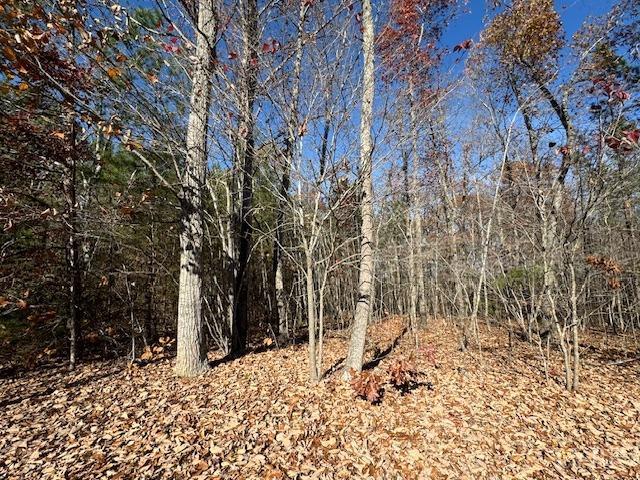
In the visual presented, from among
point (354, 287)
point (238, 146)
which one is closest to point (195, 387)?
point (238, 146)

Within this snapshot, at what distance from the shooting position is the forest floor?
252 cm

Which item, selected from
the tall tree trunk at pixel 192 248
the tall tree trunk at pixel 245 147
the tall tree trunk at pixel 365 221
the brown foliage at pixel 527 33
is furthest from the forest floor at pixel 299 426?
the brown foliage at pixel 527 33

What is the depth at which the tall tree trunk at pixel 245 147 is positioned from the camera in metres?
3.65

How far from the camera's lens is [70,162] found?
4.52 m

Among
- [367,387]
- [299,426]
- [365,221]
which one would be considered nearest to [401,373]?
[367,387]

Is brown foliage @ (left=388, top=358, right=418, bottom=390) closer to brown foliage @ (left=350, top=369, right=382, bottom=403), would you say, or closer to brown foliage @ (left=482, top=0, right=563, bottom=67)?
brown foliage @ (left=350, top=369, right=382, bottom=403)

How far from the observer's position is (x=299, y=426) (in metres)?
3.01

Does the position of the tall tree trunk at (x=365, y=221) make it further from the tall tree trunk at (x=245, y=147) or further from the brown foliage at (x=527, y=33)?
the brown foliage at (x=527, y=33)

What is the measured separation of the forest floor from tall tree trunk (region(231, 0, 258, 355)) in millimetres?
1031

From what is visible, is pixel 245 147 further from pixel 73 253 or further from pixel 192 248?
pixel 73 253

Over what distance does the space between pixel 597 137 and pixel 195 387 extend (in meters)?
5.82

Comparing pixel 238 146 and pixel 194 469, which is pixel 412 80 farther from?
Result: pixel 194 469

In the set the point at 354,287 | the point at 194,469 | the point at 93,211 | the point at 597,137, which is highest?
the point at 597,137

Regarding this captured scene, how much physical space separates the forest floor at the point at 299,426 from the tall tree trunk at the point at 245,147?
40.6 inches
